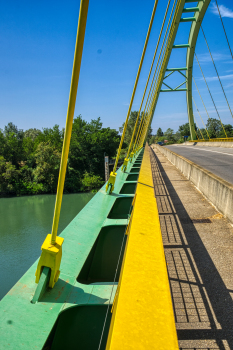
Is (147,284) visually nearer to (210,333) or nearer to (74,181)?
(210,333)

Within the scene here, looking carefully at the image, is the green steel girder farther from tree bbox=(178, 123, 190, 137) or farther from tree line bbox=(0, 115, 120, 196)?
tree bbox=(178, 123, 190, 137)

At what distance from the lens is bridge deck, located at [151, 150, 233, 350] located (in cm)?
220

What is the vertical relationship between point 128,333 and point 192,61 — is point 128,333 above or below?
below

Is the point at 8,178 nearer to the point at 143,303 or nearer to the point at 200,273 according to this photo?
the point at 200,273

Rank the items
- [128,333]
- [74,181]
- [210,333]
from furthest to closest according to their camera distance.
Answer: [74,181] → [210,333] → [128,333]

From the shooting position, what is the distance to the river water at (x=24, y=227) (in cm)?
1576

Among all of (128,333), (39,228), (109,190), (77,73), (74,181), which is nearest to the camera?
(128,333)

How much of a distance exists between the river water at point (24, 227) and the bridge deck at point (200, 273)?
11.7 meters

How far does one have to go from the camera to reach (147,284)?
0.85m

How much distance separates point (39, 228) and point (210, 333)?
2262 centimetres

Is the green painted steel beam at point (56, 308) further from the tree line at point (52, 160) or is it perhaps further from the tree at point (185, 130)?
the tree at point (185, 130)

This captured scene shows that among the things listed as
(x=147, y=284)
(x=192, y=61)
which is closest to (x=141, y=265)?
(x=147, y=284)

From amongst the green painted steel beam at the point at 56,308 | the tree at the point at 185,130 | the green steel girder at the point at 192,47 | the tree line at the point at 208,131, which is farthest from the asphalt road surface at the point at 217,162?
the tree at the point at 185,130

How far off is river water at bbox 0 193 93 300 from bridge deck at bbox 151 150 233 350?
1172 cm
